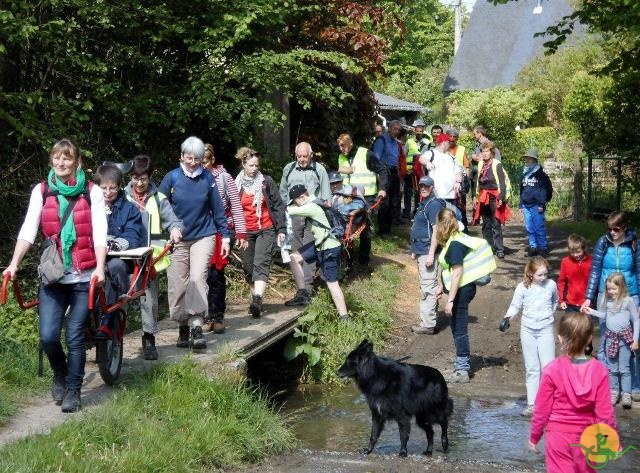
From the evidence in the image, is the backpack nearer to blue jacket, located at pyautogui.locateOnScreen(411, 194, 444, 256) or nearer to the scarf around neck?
the scarf around neck

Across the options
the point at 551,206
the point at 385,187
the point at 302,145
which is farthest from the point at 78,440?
the point at 551,206

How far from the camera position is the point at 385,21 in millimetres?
15875

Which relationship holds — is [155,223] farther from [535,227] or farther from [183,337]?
[535,227]

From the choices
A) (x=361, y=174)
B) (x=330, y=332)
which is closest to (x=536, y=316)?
(x=330, y=332)

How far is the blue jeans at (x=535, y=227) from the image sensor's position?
15969 millimetres

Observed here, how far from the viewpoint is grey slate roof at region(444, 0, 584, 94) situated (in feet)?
165

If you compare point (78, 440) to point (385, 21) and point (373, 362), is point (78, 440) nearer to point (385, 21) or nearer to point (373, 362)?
point (373, 362)

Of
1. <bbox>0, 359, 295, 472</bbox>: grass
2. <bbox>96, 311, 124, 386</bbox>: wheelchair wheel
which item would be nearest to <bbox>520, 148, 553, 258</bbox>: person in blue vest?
<bbox>0, 359, 295, 472</bbox>: grass

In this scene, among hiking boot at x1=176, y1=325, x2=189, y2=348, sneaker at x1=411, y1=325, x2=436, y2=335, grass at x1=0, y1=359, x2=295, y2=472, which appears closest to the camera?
grass at x1=0, y1=359, x2=295, y2=472

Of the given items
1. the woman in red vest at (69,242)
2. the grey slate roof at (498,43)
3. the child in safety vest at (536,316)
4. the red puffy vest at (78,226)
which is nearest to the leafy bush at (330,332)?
the child in safety vest at (536,316)

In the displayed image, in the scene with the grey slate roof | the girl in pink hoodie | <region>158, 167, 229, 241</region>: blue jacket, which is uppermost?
the grey slate roof

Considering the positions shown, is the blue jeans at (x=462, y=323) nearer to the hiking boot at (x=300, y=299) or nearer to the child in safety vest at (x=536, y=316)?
the child in safety vest at (x=536, y=316)

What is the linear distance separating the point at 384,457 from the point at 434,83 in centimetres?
4542

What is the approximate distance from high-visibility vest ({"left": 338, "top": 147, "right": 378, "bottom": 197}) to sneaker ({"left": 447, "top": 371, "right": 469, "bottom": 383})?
13.8ft
